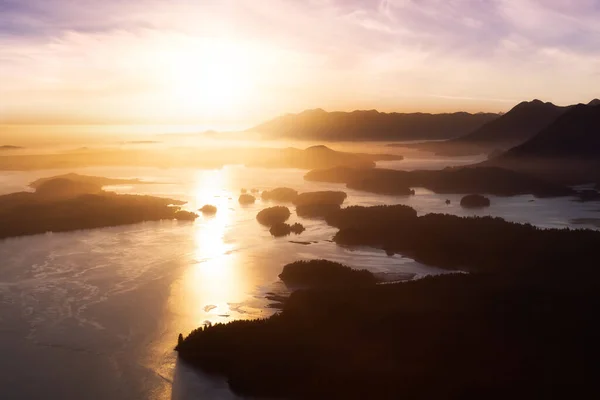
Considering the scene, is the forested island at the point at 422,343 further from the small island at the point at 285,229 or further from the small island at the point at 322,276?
the small island at the point at 285,229

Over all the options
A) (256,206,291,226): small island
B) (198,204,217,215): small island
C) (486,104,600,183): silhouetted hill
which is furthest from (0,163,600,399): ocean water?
(486,104,600,183): silhouetted hill

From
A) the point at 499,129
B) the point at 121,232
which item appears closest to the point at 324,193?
the point at 121,232

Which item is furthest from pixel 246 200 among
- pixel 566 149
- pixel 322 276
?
Answer: pixel 566 149

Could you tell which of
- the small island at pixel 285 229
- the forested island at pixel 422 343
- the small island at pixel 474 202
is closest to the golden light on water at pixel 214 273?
the small island at pixel 285 229

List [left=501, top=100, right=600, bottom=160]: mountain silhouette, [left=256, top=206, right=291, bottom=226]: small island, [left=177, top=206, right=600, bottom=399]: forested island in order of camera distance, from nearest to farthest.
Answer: [left=177, top=206, right=600, bottom=399]: forested island
[left=256, top=206, right=291, bottom=226]: small island
[left=501, top=100, right=600, bottom=160]: mountain silhouette

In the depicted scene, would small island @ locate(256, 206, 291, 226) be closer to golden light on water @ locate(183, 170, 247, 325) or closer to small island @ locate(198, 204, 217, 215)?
golden light on water @ locate(183, 170, 247, 325)
